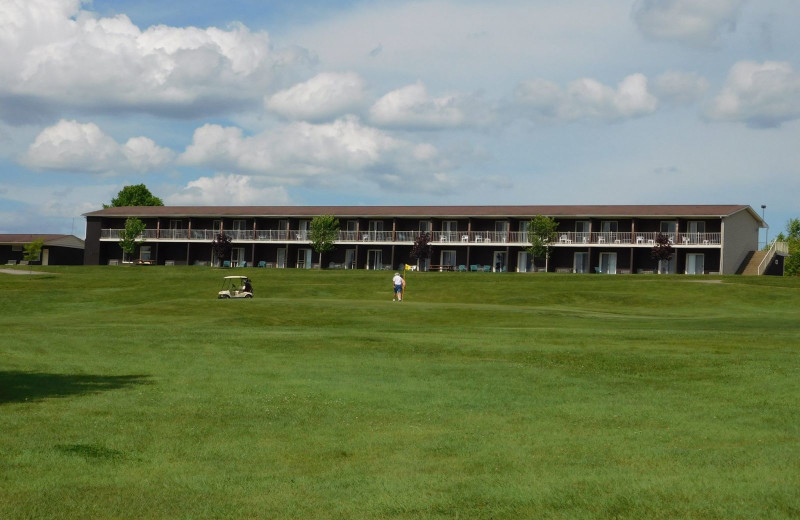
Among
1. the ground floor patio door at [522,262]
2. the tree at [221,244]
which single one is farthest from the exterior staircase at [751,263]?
the tree at [221,244]

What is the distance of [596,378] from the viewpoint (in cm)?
1770

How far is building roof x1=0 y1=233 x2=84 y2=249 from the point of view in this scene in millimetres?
98062

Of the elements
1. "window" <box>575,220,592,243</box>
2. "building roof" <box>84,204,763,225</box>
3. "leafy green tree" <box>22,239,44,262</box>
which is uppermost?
"building roof" <box>84,204,763,225</box>

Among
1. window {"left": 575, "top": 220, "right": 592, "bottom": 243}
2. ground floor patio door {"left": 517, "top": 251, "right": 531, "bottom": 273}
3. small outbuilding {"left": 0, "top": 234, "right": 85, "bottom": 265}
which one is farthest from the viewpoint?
small outbuilding {"left": 0, "top": 234, "right": 85, "bottom": 265}

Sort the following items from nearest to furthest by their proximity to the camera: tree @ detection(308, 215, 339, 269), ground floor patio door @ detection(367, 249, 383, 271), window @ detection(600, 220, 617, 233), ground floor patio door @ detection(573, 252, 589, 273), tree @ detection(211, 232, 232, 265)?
window @ detection(600, 220, 617, 233) → ground floor patio door @ detection(573, 252, 589, 273) → tree @ detection(308, 215, 339, 269) → ground floor patio door @ detection(367, 249, 383, 271) → tree @ detection(211, 232, 232, 265)

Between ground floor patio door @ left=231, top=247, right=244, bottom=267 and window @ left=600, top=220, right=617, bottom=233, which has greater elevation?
window @ left=600, top=220, right=617, bottom=233

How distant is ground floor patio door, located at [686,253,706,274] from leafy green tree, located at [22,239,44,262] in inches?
2383

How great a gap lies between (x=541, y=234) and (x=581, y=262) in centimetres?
544

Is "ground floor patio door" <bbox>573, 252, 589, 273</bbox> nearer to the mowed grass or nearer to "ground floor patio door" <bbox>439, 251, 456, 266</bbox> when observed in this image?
"ground floor patio door" <bbox>439, 251, 456, 266</bbox>

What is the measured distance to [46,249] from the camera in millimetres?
96938

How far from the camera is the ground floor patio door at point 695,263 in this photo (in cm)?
7438

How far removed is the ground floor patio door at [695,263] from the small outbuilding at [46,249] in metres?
63.7

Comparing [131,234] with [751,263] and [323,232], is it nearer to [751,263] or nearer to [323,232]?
[323,232]

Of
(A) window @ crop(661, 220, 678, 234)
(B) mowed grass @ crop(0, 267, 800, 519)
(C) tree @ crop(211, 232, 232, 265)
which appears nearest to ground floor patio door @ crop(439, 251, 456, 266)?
(A) window @ crop(661, 220, 678, 234)
